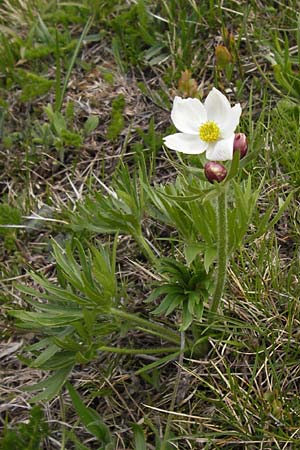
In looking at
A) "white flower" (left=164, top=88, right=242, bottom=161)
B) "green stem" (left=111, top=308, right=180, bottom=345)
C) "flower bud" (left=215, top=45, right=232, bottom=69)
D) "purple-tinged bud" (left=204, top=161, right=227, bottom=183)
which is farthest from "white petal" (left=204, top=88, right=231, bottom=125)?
"flower bud" (left=215, top=45, right=232, bottom=69)

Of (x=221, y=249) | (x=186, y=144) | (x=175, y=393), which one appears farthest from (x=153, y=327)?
(x=186, y=144)

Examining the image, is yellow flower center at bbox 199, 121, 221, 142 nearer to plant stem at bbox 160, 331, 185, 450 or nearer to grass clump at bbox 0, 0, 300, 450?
grass clump at bbox 0, 0, 300, 450

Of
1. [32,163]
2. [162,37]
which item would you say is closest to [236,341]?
[32,163]

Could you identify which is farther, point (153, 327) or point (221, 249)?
point (153, 327)

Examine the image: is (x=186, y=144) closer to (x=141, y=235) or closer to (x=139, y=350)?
(x=141, y=235)

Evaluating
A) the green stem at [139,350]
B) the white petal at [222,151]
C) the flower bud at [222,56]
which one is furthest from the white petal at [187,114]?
the flower bud at [222,56]
